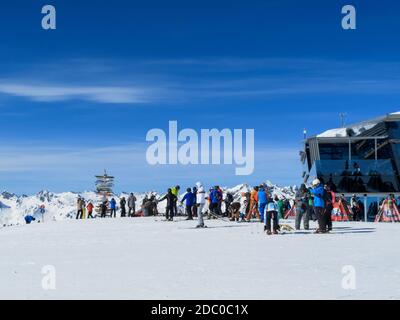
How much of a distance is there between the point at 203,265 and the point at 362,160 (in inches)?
1093

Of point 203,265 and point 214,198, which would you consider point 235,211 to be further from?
point 203,265

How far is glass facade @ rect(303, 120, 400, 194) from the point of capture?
120ft

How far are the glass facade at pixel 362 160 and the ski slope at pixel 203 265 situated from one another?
15.8 meters

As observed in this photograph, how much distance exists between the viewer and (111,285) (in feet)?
33.7

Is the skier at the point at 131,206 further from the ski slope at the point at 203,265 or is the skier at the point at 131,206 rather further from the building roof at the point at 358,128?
the ski slope at the point at 203,265

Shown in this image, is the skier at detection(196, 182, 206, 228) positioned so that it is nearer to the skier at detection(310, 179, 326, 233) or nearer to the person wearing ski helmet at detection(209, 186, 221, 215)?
the skier at detection(310, 179, 326, 233)

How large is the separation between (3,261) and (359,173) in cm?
2711

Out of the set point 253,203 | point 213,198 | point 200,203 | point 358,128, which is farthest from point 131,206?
point 358,128

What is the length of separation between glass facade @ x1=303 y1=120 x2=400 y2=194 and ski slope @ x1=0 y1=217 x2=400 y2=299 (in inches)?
623

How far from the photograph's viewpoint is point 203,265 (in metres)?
12.6

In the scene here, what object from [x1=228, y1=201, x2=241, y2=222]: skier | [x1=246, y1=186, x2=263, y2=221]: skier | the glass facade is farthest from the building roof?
[x1=228, y1=201, x2=241, y2=222]: skier
